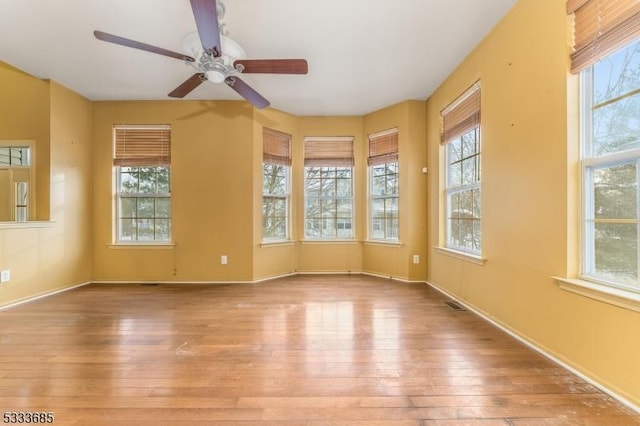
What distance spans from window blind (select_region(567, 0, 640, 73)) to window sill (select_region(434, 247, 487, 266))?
1.71 meters

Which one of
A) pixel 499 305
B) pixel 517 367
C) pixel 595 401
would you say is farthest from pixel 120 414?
pixel 499 305

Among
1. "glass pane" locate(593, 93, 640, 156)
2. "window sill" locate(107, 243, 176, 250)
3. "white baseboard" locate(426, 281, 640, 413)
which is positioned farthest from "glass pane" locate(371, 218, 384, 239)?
"window sill" locate(107, 243, 176, 250)

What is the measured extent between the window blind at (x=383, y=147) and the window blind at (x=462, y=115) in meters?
0.79

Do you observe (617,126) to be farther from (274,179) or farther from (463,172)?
(274,179)

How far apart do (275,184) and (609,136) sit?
146 inches

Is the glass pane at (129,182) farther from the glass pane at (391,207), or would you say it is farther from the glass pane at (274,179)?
the glass pane at (391,207)

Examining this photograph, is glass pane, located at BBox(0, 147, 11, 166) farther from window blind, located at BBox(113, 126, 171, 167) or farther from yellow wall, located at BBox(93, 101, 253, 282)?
window blind, located at BBox(113, 126, 171, 167)

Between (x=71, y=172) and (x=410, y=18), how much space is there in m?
4.53

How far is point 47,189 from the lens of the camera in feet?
11.3

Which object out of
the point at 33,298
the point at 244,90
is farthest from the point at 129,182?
the point at 244,90

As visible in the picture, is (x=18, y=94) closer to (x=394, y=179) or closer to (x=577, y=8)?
(x=394, y=179)

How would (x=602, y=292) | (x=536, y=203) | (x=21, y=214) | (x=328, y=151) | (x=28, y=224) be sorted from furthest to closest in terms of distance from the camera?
(x=328, y=151) → (x=21, y=214) → (x=28, y=224) → (x=536, y=203) → (x=602, y=292)

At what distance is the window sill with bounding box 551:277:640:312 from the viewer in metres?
1.43

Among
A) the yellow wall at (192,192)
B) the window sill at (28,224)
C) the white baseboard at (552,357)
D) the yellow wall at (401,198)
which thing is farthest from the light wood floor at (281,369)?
the yellow wall at (192,192)
